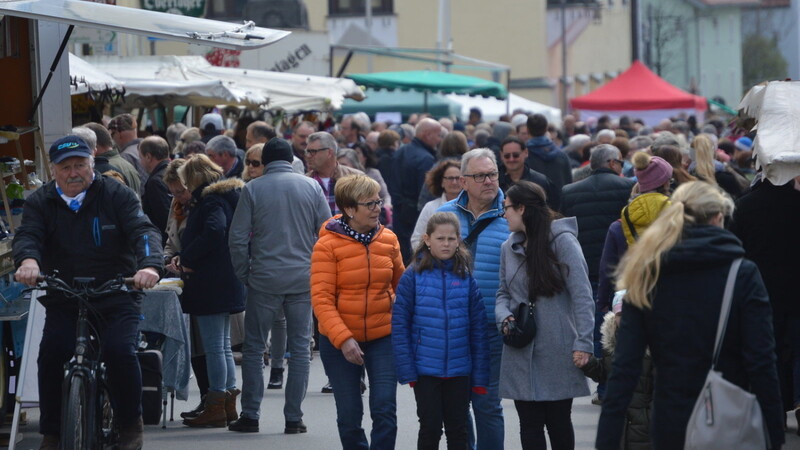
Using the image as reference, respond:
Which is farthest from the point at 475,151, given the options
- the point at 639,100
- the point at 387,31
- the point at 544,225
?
the point at 387,31

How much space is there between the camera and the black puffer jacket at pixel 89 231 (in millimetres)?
7602

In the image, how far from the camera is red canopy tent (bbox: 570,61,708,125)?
31.5m

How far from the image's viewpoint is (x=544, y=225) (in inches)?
290

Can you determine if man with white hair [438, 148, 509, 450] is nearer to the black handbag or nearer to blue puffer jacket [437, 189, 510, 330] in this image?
blue puffer jacket [437, 189, 510, 330]

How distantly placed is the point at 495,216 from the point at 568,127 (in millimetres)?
19225

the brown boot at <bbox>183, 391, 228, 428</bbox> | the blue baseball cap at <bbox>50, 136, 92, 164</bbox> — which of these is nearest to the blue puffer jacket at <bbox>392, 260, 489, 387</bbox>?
the blue baseball cap at <bbox>50, 136, 92, 164</bbox>

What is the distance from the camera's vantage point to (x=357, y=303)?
7.81 m

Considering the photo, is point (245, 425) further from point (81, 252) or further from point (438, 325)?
point (438, 325)

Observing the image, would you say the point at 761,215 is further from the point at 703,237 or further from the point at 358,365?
the point at 703,237

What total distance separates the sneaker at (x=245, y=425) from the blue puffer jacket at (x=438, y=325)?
8.63 feet

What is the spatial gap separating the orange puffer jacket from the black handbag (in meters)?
0.84

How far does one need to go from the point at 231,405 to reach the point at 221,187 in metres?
1.59

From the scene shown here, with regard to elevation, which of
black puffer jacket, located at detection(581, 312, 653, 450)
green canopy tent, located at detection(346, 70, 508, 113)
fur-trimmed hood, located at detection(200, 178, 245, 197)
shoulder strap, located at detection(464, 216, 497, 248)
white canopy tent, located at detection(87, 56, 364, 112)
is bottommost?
black puffer jacket, located at detection(581, 312, 653, 450)

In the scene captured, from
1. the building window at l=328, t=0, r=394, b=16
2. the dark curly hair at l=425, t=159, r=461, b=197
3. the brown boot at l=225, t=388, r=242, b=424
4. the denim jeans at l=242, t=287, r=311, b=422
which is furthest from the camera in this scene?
the building window at l=328, t=0, r=394, b=16
